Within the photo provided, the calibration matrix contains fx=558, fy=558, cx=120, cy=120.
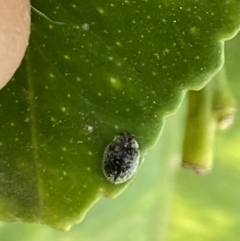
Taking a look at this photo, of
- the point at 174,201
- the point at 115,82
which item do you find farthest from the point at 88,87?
the point at 174,201

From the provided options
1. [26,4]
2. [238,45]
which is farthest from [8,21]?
[238,45]

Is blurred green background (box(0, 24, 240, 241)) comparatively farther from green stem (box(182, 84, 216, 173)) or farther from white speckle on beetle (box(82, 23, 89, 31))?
white speckle on beetle (box(82, 23, 89, 31))

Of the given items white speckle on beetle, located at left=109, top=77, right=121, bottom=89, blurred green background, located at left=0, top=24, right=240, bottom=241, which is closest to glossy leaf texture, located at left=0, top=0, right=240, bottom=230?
white speckle on beetle, located at left=109, top=77, right=121, bottom=89

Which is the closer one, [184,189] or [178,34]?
[178,34]

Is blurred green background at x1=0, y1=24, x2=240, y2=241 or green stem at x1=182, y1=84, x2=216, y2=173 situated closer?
green stem at x1=182, y1=84, x2=216, y2=173

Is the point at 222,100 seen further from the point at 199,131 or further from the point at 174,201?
the point at 174,201

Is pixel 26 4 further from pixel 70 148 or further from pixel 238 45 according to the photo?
pixel 238 45
